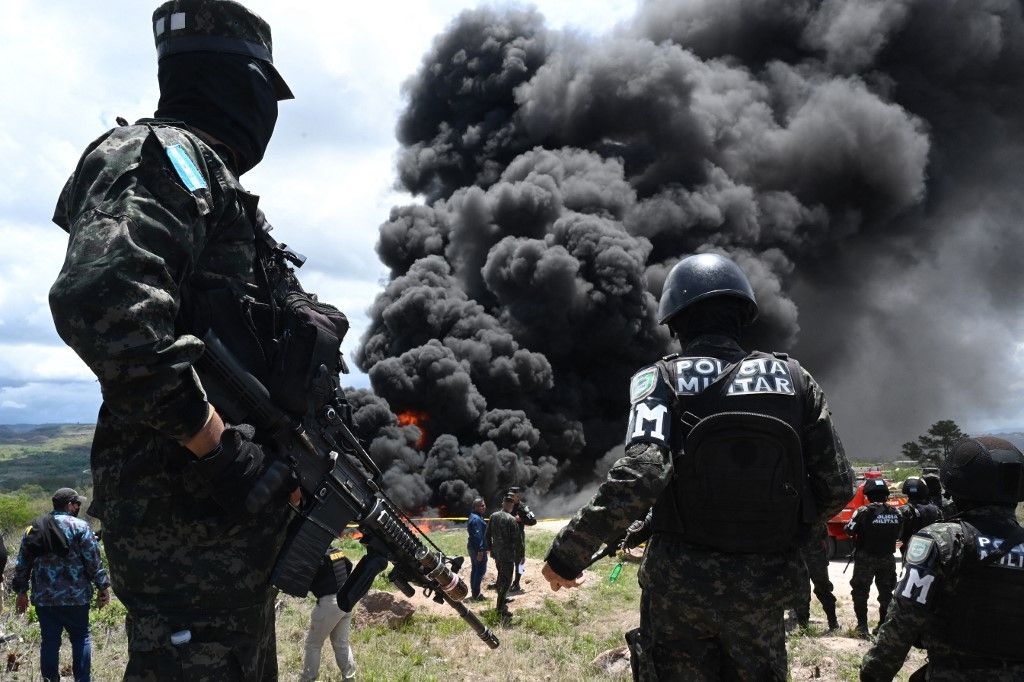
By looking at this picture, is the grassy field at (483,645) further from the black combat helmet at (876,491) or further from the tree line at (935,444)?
the tree line at (935,444)

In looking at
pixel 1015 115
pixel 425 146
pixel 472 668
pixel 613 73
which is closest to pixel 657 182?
pixel 613 73

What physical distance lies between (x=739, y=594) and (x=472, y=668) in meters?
4.49

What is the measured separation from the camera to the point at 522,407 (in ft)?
92.3

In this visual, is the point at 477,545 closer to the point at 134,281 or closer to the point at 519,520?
Result: the point at 519,520

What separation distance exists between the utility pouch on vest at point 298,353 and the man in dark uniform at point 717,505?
102 centimetres

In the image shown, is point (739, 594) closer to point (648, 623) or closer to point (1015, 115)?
point (648, 623)

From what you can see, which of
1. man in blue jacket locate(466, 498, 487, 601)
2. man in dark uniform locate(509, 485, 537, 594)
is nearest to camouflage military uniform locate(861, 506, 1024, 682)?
man in dark uniform locate(509, 485, 537, 594)

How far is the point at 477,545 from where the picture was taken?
31.6 ft

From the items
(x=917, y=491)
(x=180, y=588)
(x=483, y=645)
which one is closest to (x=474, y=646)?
(x=483, y=645)

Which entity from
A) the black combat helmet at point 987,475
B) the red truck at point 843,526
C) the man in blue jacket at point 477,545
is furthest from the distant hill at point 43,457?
the black combat helmet at point 987,475

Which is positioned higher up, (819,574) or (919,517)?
(919,517)

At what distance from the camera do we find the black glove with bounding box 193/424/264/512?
1869 mm

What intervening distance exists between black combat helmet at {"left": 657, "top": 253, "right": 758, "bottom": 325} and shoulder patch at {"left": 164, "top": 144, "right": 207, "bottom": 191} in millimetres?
1760

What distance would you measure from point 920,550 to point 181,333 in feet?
9.08
